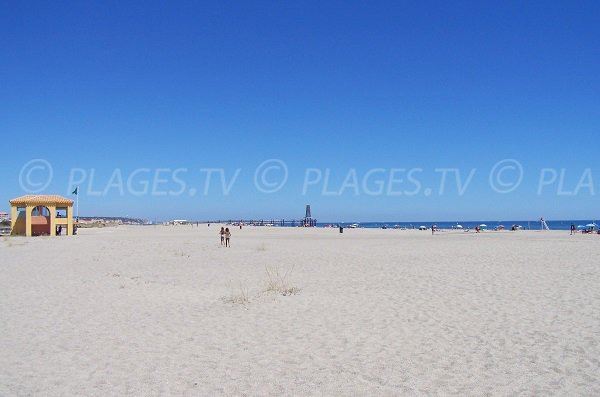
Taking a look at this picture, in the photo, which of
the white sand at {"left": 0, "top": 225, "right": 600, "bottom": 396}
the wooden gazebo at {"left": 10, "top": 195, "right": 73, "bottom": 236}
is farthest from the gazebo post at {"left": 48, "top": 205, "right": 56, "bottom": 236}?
the white sand at {"left": 0, "top": 225, "right": 600, "bottom": 396}

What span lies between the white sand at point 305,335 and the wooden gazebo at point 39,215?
23744 mm

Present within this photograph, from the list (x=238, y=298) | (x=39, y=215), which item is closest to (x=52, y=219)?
(x=39, y=215)

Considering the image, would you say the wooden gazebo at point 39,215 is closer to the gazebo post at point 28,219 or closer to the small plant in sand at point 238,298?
the gazebo post at point 28,219

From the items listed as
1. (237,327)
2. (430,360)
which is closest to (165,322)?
(237,327)

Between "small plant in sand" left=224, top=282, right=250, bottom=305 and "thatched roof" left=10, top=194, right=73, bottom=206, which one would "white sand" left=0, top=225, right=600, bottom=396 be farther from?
"thatched roof" left=10, top=194, right=73, bottom=206

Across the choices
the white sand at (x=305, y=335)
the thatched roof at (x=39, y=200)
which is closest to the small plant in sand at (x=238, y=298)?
the white sand at (x=305, y=335)

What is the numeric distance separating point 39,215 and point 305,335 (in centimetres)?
3533

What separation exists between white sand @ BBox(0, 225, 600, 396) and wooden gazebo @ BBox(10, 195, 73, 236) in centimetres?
2374

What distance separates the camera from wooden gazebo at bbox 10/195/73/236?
34.1 metres

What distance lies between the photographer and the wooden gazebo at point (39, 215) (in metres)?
34.1

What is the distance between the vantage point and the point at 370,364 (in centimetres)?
555

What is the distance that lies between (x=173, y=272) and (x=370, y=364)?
9.87 m

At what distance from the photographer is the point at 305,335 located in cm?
693

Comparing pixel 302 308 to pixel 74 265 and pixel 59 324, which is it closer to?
pixel 59 324
